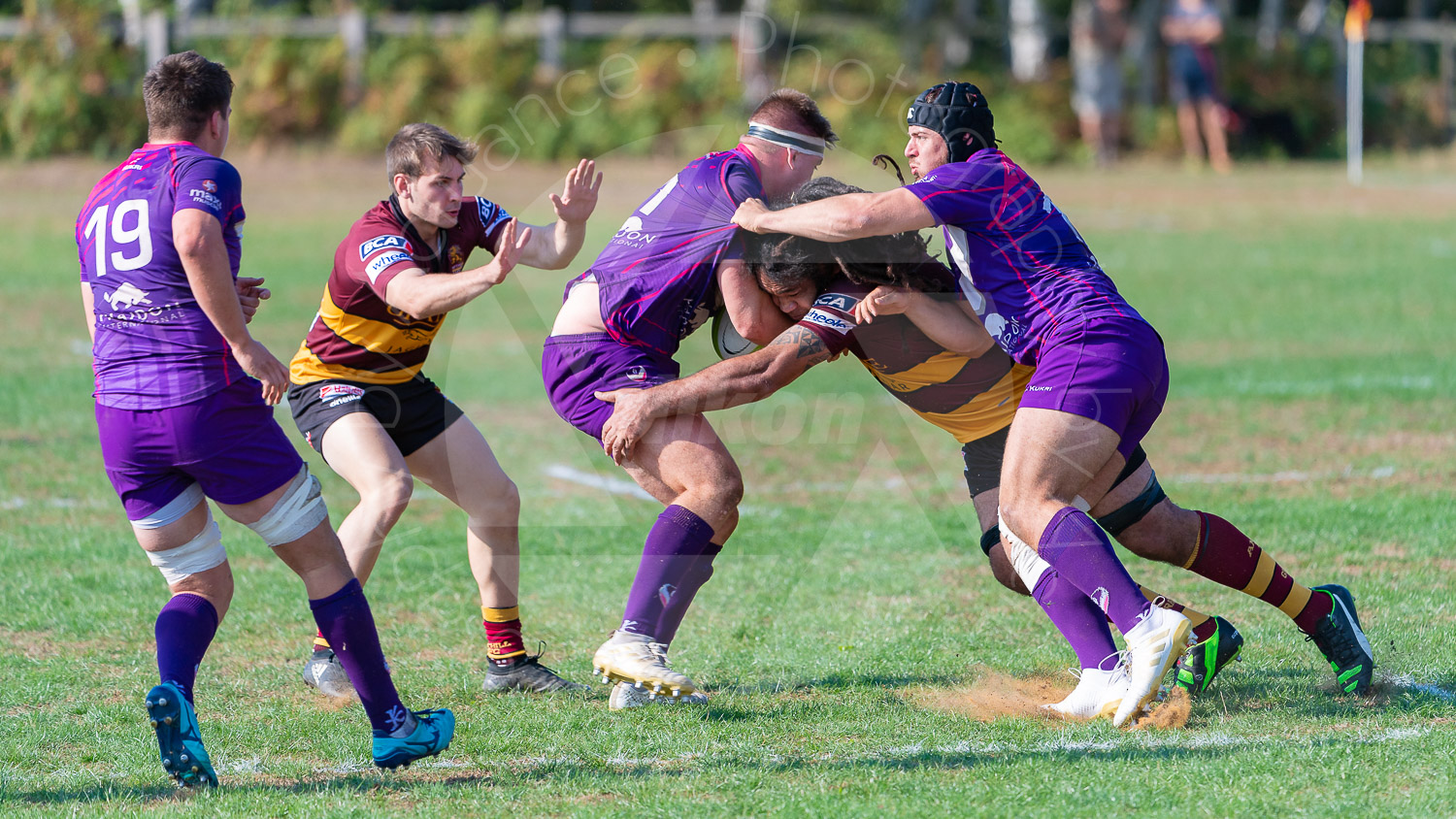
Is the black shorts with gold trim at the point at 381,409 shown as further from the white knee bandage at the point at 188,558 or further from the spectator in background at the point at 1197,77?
the spectator in background at the point at 1197,77

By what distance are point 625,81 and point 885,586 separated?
18.2 m

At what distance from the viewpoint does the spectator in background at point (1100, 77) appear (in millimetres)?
→ 23188

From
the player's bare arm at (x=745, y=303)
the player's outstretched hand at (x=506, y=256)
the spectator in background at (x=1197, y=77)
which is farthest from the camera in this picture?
the spectator in background at (x=1197, y=77)

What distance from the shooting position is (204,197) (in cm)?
395

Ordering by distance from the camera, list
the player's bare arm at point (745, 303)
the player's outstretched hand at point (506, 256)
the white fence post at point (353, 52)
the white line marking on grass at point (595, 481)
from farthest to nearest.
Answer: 1. the white fence post at point (353, 52)
2. the white line marking on grass at point (595, 481)
3. the player's bare arm at point (745, 303)
4. the player's outstretched hand at point (506, 256)

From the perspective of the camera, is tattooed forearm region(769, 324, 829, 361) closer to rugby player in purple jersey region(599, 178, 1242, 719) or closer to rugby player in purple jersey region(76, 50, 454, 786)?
rugby player in purple jersey region(599, 178, 1242, 719)

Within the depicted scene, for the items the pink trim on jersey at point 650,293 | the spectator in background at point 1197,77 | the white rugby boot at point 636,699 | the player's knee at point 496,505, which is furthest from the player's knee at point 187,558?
the spectator in background at point 1197,77

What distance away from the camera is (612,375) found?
4.98 metres

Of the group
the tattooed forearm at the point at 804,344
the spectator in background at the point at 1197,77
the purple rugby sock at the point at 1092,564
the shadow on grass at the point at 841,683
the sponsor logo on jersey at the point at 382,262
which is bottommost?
the spectator in background at the point at 1197,77

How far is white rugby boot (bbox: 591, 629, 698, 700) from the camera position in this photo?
15.0 feet

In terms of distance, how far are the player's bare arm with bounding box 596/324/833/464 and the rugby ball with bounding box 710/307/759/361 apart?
302mm

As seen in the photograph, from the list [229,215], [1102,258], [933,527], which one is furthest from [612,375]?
[1102,258]

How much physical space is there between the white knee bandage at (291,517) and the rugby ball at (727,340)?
5.35ft

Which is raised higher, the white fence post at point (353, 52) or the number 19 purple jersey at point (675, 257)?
the number 19 purple jersey at point (675, 257)
